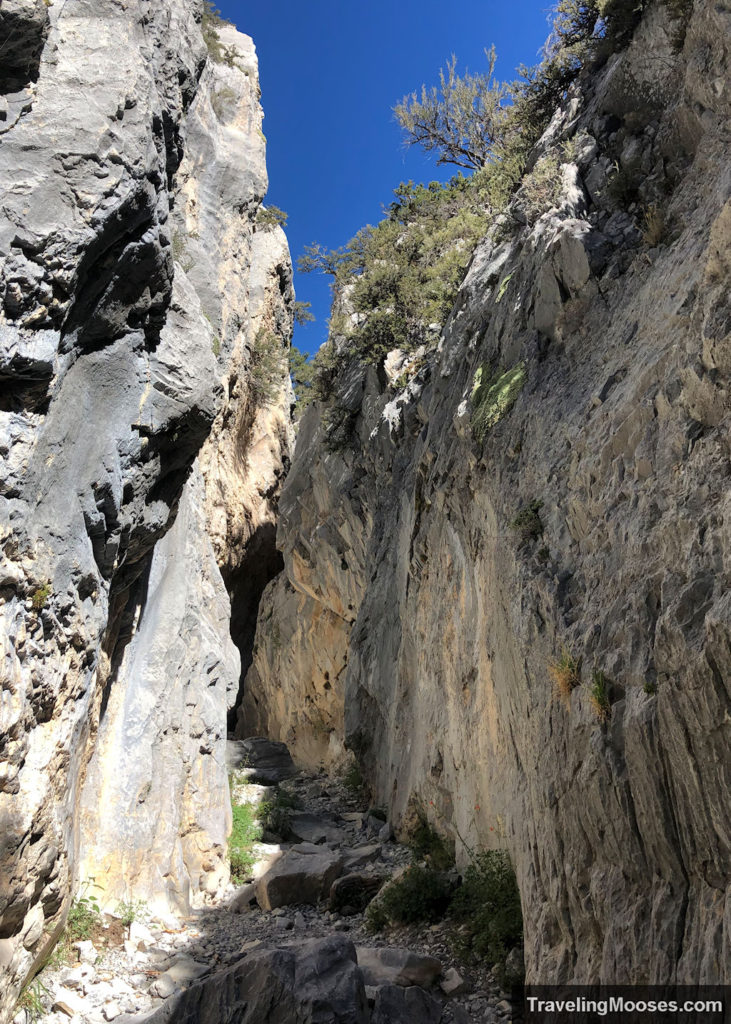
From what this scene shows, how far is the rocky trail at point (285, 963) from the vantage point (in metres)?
6.98

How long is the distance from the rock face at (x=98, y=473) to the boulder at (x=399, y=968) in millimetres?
3528

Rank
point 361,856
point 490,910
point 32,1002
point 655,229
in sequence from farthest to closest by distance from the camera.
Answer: point 361,856 < point 490,910 < point 655,229 < point 32,1002

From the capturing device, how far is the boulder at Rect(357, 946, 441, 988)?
805 cm

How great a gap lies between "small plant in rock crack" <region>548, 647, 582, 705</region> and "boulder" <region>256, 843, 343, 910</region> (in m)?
6.80

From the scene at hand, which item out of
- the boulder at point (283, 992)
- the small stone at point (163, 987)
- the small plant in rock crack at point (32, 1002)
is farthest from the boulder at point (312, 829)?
the boulder at point (283, 992)

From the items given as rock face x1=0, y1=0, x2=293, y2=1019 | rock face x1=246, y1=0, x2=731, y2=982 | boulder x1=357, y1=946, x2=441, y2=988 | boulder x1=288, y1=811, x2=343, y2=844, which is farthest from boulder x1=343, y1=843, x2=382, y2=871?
boulder x1=357, y1=946, x2=441, y2=988

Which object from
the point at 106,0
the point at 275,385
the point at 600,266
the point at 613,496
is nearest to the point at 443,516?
the point at 600,266

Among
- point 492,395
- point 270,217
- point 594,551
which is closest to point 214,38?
point 270,217

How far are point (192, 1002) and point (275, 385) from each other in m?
19.1

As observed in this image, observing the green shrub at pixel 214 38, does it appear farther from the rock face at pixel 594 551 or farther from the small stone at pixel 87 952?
the small stone at pixel 87 952

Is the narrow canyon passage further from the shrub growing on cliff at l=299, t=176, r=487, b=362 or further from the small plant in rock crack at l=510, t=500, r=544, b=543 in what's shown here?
the shrub growing on cliff at l=299, t=176, r=487, b=362

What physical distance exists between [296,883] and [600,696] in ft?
25.2

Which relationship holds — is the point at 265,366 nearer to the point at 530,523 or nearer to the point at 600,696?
the point at 530,523

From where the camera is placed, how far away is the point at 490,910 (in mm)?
8844
